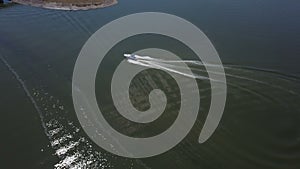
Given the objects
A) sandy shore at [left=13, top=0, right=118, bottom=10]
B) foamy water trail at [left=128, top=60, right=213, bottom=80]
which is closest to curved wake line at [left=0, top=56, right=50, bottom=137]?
foamy water trail at [left=128, top=60, right=213, bottom=80]

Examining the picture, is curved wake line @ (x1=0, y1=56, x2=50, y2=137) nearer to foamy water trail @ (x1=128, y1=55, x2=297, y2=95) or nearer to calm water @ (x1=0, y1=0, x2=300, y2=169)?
calm water @ (x1=0, y1=0, x2=300, y2=169)

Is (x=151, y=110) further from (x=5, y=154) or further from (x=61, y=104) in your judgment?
(x=5, y=154)

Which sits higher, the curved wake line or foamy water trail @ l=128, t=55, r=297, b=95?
foamy water trail @ l=128, t=55, r=297, b=95

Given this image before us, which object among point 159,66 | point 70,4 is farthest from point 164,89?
point 70,4

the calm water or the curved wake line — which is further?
the curved wake line

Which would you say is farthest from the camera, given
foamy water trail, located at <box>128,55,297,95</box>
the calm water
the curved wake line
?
foamy water trail, located at <box>128,55,297,95</box>

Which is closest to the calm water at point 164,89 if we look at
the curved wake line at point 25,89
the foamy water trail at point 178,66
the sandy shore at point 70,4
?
the curved wake line at point 25,89

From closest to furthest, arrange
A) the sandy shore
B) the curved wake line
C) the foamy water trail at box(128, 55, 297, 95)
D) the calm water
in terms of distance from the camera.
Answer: the calm water, the curved wake line, the foamy water trail at box(128, 55, 297, 95), the sandy shore
